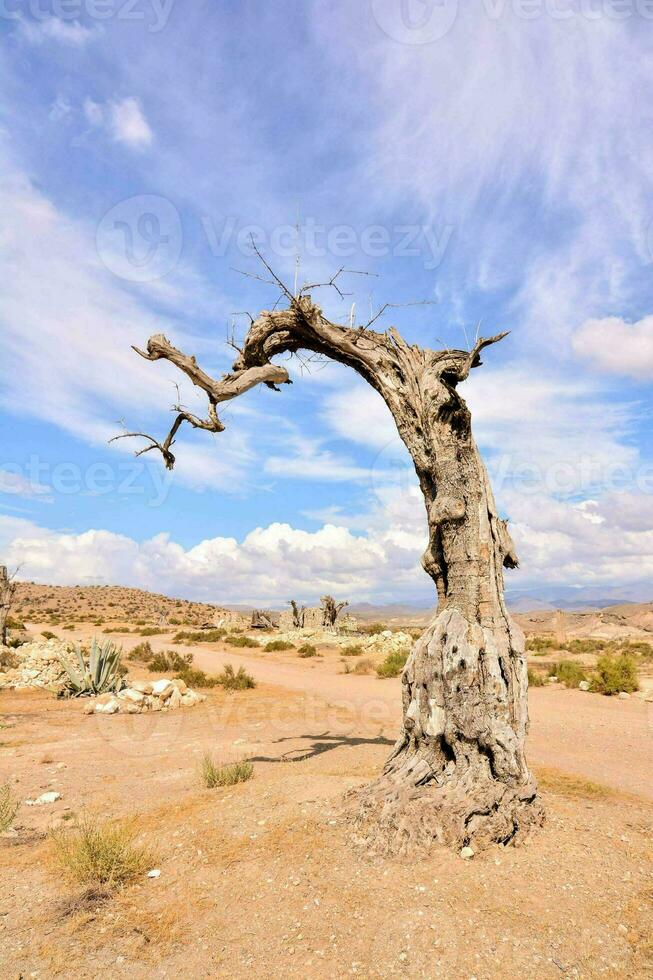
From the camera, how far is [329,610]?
3578cm

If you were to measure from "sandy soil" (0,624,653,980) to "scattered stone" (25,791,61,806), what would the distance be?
0.17 metres

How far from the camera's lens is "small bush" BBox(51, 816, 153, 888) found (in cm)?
411

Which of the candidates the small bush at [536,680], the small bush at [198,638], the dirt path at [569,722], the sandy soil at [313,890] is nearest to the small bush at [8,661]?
the dirt path at [569,722]

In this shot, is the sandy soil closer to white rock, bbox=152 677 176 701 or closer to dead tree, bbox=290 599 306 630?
white rock, bbox=152 677 176 701

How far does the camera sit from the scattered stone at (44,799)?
6195 mm

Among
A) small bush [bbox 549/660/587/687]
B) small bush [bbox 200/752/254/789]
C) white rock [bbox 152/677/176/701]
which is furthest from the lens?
small bush [bbox 549/660/587/687]

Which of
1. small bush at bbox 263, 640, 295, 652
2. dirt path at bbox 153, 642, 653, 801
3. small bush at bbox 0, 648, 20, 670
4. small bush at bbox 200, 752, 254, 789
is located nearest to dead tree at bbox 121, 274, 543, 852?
small bush at bbox 200, 752, 254, 789

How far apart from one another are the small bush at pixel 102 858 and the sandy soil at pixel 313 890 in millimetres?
116

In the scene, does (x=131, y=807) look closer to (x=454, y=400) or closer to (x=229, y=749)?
(x=229, y=749)

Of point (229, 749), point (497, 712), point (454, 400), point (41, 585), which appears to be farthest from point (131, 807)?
point (41, 585)

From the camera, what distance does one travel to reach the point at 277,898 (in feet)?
12.6

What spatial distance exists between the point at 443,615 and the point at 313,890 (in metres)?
2.39

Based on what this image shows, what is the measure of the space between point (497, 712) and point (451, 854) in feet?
3.76

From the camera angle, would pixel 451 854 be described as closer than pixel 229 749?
Yes
